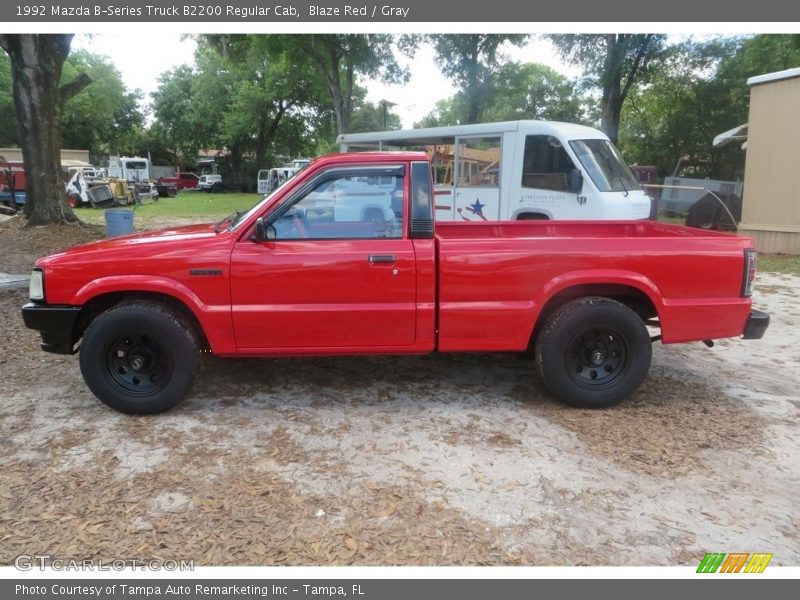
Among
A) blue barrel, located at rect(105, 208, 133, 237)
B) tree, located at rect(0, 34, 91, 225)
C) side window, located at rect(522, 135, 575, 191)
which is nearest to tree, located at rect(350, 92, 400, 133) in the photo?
tree, located at rect(0, 34, 91, 225)

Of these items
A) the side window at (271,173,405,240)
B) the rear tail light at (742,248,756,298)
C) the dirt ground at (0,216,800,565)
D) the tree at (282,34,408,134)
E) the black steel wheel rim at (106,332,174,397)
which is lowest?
the dirt ground at (0,216,800,565)

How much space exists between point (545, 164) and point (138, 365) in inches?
280

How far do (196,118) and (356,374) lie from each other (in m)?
49.3

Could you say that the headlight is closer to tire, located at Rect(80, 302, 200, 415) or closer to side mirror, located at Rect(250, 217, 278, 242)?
tire, located at Rect(80, 302, 200, 415)

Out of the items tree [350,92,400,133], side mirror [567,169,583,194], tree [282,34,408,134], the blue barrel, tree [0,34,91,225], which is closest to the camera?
side mirror [567,169,583,194]

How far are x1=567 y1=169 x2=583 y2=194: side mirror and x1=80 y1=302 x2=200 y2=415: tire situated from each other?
6546 millimetres

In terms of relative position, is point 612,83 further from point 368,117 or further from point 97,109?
point 97,109

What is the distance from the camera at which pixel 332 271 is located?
4.10 meters

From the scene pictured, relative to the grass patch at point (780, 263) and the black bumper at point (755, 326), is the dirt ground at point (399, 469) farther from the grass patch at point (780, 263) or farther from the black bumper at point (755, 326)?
the grass patch at point (780, 263)

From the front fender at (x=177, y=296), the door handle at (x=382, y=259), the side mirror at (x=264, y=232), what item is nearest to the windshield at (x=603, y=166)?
the door handle at (x=382, y=259)

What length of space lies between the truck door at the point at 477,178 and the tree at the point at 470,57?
16.7 metres

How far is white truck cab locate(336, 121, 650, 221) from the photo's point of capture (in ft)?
29.2

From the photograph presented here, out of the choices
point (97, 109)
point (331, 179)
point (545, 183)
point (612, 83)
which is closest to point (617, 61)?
point (612, 83)

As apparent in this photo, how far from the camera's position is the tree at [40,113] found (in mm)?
12078
